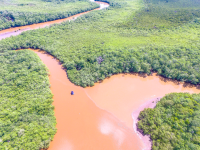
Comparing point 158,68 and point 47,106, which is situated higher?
point 158,68

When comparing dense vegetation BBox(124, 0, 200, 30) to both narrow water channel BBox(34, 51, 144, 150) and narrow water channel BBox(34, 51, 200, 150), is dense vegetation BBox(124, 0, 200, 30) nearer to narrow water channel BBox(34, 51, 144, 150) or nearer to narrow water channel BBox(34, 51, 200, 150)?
narrow water channel BBox(34, 51, 200, 150)

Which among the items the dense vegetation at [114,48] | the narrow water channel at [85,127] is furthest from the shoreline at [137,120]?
the dense vegetation at [114,48]

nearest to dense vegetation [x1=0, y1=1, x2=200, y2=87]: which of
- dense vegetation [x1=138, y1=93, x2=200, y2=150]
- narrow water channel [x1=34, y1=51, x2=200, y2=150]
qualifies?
narrow water channel [x1=34, y1=51, x2=200, y2=150]

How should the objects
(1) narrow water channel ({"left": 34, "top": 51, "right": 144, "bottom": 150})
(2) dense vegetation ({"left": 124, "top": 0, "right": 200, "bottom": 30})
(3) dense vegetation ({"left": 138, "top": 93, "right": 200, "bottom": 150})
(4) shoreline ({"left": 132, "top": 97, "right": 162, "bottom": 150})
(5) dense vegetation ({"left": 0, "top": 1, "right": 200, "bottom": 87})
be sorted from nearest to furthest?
(3) dense vegetation ({"left": 138, "top": 93, "right": 200, "bottom": 150}) → (4) shoreline ({"left": 132, "top": 97, "right": 162, "bottom": 150}) → (1) narrow water channel ({"left": 34, "top": 51, "right": 144, "bottom": 150}) → (5) dense vegetation ({"left": 0, "top": 1, "right": 200, "bottom": 87}) → (2) dense vegetation ({"left": 124, "top": 0, "right": 200, "bottom": 30})

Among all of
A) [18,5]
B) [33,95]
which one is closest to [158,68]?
[33,95]

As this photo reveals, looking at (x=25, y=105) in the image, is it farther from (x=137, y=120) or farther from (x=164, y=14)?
(x=164, y=14)

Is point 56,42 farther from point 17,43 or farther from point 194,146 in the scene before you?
point 194,146
